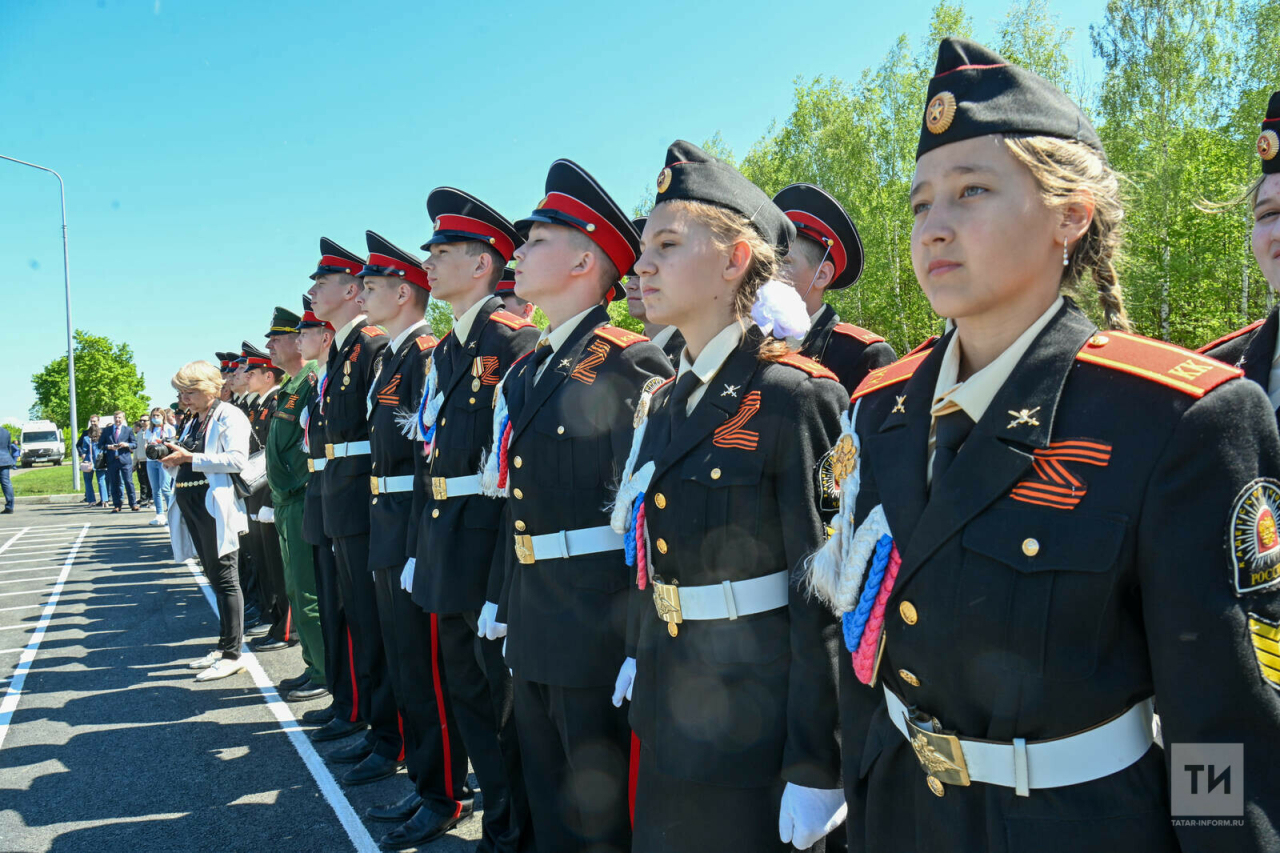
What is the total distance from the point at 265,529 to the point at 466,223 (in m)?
5.33

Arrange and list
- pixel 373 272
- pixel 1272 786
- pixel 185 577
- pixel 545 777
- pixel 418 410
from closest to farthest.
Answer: pixel 1272 786, pixel 545 777, pixel 418 410, pixel 373 272, pixel 185 577

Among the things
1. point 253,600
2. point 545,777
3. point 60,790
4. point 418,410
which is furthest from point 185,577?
point 545,777

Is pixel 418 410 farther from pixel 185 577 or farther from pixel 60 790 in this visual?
pixel 185 577

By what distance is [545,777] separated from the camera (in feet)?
9.70

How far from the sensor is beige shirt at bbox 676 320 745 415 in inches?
91.1

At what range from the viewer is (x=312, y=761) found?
16.3 ft

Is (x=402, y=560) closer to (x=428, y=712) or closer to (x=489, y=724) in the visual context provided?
(x=428, y=712)

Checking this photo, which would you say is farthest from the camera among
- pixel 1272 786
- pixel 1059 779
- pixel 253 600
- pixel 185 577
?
pixel 185 577

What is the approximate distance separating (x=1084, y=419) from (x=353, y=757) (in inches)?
187

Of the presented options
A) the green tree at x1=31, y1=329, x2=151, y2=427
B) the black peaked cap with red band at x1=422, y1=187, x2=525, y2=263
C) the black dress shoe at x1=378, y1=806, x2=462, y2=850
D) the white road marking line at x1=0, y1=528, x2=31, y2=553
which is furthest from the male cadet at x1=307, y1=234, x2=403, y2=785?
the green tree at x1=31, y1=329, x2=151, y2=427

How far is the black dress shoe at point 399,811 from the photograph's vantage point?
407cm

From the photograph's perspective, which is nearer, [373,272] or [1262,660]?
[1262,660]

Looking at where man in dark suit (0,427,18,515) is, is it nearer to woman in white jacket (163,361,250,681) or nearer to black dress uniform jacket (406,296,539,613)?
woman in white jacket (163,361,250,681)

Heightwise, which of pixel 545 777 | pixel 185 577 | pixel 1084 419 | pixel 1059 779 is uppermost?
pixel 1084 419
